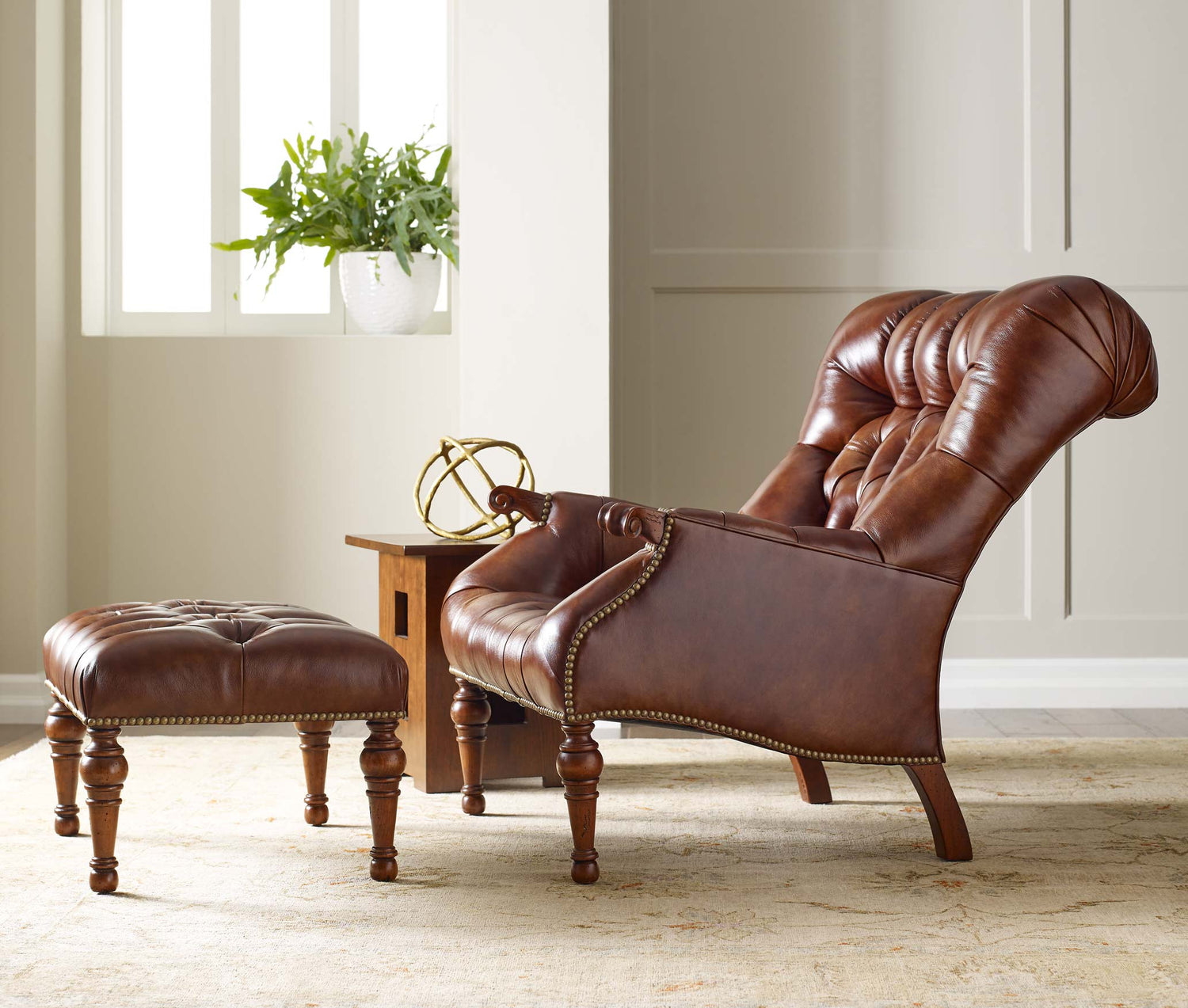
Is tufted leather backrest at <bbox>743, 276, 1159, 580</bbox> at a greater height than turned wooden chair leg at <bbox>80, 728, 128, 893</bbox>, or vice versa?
tufted leather backrest at <bbox>743, 276, 1159, 580</bbox>

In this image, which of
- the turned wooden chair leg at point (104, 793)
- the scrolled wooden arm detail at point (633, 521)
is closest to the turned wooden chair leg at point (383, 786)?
the turned wooden chair leg at point (104, 793)

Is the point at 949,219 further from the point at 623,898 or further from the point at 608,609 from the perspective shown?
the point at 623,898

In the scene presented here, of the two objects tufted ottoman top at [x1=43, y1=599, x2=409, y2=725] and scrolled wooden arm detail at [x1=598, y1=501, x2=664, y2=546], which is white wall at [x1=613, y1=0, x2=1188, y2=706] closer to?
scrolled wooden arm detail at [x1=598, y1=501, x2=664, y2=546]

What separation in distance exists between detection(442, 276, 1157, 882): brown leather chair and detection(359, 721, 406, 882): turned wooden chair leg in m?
0.23

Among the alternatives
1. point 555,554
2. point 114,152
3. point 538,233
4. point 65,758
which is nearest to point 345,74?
point 114,152

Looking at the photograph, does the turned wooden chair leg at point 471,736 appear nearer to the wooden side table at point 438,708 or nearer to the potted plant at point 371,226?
the wooden side table at point 438,708

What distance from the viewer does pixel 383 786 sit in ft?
6.40

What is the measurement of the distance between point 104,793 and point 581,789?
71cm

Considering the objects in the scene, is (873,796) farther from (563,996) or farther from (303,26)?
(303,26)

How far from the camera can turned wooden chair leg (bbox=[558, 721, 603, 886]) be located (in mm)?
1939

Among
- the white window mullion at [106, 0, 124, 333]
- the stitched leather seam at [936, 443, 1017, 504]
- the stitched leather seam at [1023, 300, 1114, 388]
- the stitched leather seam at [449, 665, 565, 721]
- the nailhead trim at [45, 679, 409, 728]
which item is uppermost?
the white window mullion at [106, 0, 124, 333]

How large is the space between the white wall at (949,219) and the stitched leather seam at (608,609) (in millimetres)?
1707

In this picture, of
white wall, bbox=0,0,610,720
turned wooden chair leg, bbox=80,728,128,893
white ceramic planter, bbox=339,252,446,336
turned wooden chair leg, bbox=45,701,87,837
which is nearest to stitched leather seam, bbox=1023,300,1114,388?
turned wooden chair leg, bbox=80,728,128,893

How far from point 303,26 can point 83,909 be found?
120 inches
